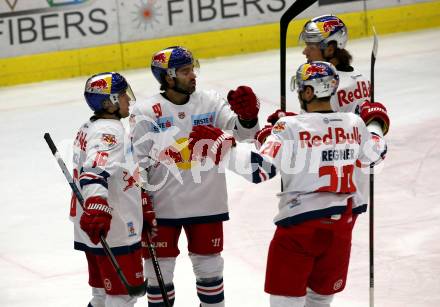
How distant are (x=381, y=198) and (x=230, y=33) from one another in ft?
16.2

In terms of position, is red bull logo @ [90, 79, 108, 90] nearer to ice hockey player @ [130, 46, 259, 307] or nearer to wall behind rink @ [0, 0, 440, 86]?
ice hockey player @ [130, 46, 259, 307]

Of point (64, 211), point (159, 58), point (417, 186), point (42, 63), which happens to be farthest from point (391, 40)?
point (159, 58)

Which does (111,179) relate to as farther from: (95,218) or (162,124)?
(162,124)

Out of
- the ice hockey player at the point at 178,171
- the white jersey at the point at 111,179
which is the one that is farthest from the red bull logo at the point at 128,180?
the ice hockey player at the point at 178,171

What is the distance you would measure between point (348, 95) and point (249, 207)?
2.09 meters

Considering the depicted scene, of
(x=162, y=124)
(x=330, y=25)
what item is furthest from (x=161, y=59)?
(x=330, y=25)

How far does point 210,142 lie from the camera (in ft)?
12.5

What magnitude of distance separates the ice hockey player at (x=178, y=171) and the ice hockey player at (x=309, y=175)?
72 centimetres

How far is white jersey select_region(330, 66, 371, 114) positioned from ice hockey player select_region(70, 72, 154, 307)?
0.90m

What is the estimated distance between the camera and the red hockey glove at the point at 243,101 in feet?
14.6

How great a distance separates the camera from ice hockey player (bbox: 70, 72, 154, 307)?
4.18m

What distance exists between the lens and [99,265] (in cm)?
434

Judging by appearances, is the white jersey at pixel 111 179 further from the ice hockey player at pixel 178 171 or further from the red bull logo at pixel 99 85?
the ice hockey player at pixel 178 171

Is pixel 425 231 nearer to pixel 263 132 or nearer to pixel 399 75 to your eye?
pixel 263 132
